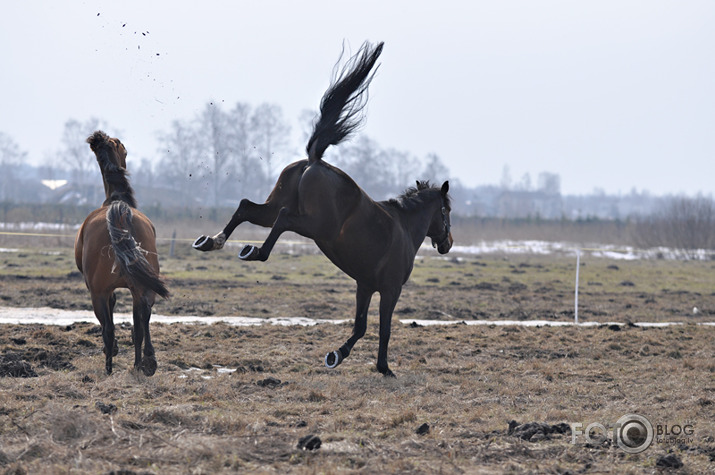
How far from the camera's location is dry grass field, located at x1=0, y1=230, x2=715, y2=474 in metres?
5.22

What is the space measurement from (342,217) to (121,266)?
2307 mm

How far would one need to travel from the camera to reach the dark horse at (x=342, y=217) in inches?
319

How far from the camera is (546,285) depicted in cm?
2506

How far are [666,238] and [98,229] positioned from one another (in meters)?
44.3

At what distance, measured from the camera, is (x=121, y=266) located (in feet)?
26.5

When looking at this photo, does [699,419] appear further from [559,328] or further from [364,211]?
[559,328]

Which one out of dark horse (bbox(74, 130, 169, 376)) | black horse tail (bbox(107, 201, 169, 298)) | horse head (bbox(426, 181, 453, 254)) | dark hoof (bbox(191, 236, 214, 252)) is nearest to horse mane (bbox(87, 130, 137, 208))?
dark horse (bbox(74, 130, 169, 376))

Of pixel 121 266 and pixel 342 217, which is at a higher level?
pixel 342 217

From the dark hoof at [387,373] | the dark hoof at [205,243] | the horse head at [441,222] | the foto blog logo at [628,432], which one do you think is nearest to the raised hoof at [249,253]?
the dark hoof at [205,243]

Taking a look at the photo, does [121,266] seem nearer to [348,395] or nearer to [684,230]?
[348,395]

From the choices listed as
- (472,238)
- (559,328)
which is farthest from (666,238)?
(559,328)

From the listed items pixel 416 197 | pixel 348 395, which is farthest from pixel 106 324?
pixel 416 197

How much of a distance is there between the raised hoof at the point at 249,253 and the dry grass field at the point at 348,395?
1.29 meters

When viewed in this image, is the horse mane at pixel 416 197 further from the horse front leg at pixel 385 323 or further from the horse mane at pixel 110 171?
Result: the horse mane at pixel 110 171
